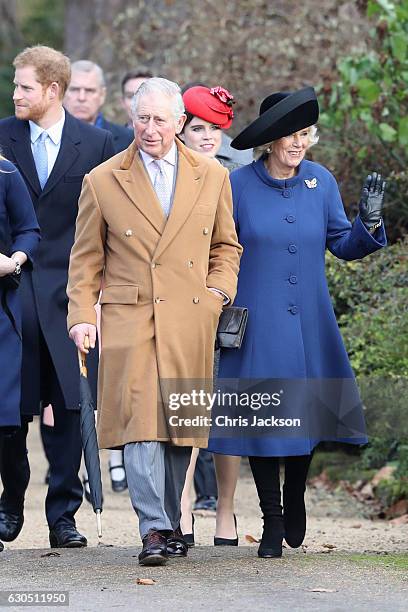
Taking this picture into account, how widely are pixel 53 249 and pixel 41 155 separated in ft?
1.47

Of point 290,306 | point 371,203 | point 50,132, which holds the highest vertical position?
point 50,132

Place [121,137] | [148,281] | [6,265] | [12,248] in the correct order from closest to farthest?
[148,281], [6,265], [12,248], [121,137]

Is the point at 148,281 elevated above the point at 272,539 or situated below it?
above

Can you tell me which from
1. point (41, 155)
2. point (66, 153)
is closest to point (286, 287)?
point (66, 153)

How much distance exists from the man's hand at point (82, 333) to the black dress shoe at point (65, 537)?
123 centimetres

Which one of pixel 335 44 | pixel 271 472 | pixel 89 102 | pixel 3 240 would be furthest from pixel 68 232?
pixel 335 44

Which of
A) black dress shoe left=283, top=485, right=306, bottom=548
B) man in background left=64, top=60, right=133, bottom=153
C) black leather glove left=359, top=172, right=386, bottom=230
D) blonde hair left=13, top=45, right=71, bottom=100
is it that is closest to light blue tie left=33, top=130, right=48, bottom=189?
blonde hair left=13, top=45, right=71, bottom=100

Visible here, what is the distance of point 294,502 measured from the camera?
682 cm

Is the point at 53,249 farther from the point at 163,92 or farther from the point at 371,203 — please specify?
the point at 371,203

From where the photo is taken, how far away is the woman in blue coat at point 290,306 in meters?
6.60

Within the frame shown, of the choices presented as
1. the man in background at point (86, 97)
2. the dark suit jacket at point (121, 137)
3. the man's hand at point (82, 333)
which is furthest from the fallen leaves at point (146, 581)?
the man in background at point (86, 97)

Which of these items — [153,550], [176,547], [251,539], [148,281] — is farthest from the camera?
[251,539]

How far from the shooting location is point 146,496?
6.29 metres

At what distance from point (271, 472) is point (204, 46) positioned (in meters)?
8.23
